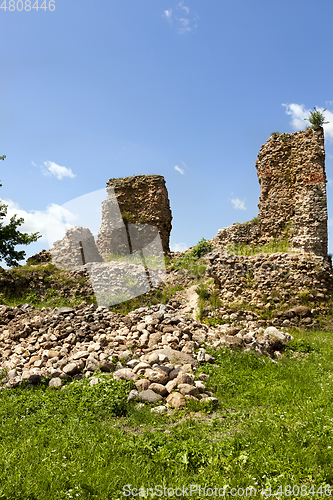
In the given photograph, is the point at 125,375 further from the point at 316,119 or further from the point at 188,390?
the point at 316,119

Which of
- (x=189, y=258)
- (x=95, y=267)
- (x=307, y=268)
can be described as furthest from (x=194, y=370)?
(x=189, y=258)

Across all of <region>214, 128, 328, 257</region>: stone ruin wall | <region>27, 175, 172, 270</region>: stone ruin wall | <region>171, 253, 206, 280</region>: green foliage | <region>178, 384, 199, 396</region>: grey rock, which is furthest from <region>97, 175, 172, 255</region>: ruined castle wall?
<region>178, 384, 199, 396</region>: grey rock

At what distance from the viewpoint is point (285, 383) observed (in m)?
6.40

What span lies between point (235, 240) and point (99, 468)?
18280 mm

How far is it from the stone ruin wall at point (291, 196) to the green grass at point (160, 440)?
1162 centimetres

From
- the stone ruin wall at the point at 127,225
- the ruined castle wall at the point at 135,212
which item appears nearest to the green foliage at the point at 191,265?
the stone ruin wall at the point at 127,225

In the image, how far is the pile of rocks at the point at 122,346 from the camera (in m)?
6.24

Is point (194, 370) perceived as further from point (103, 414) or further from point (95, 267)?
point (95, 267)

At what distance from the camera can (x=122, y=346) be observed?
797cm

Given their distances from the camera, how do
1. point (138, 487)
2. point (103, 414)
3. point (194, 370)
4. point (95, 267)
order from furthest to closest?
point (95, 267)
point (194, 370)
point (103, 414)
point (138, 487)

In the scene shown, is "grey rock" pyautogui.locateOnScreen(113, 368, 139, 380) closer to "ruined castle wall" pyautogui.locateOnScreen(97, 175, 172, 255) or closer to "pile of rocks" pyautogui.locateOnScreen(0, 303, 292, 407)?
"pile of rocks" pyautogui.locateOnScreen(0, 303, 292, 407)

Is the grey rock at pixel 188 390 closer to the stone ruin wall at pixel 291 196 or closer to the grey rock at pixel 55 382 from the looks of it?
the grey rock at pixel 55 382

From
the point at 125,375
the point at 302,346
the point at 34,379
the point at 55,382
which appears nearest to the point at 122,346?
the point at 125,375

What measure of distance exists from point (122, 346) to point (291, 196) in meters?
14.7
